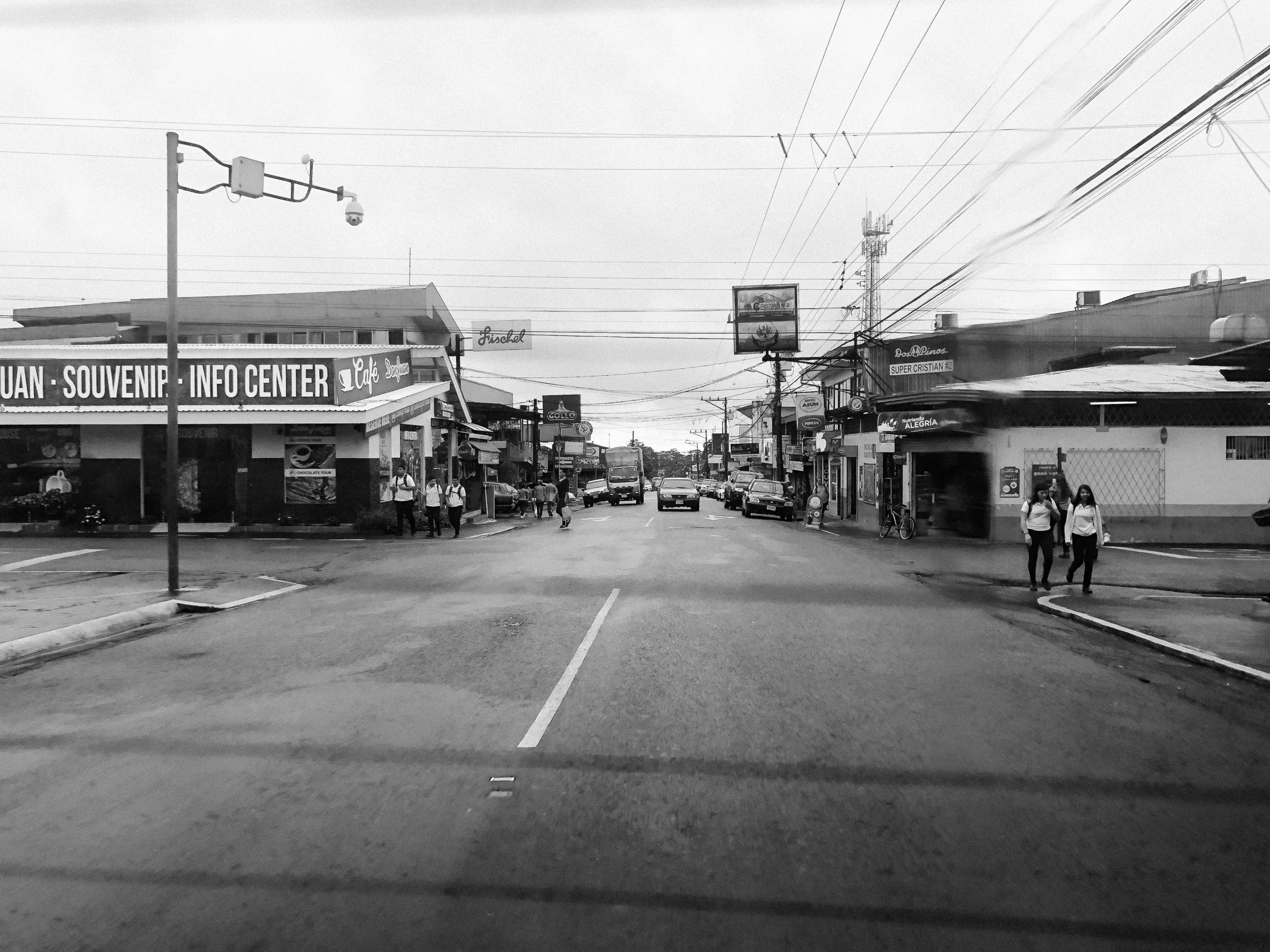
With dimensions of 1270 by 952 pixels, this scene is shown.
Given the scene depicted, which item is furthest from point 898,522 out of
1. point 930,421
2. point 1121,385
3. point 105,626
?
point 105,626

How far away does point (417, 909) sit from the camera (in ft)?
12.0

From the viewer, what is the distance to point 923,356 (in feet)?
102

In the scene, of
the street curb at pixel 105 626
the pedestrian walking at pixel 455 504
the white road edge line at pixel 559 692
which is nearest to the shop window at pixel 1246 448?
the pedestrian walking at pixel 455 504

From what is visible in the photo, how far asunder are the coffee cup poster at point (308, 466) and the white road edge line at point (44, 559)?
6.05m

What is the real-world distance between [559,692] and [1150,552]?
754 inches

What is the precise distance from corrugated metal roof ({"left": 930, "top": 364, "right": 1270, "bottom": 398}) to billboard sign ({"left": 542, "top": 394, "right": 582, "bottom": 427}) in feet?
167

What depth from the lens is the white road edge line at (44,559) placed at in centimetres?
1661

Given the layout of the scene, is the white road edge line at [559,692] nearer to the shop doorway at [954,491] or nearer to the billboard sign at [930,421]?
the billboard sign at [930,421]

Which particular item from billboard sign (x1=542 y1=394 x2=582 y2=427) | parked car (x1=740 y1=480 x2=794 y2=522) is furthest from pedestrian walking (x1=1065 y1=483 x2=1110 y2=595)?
billboard sign (x1=542 y1=394 x2=582 y2=427)

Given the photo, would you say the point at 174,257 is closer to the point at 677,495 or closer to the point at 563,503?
the point at 563,503

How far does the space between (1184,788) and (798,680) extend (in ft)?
10.0

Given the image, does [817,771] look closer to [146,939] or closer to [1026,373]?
[146,939]

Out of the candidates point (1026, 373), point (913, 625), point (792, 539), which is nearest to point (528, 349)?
point (1026, 373)

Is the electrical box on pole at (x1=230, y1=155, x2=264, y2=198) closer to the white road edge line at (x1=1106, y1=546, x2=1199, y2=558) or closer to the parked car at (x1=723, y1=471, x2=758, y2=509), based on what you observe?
the white road edge line at (x1=1106, y1=546, x2=1199, y2=558)
